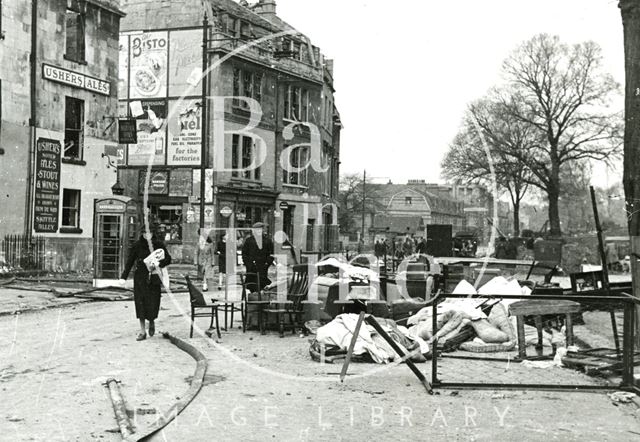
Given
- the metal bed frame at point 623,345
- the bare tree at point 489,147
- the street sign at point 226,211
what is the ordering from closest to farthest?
the metal bed frame at point 623,345
the street sign at point 226,211
the bare tree at point 489,147

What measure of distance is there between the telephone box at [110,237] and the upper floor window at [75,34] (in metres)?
9.17

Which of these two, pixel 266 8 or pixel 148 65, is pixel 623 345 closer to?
pixel 148 65

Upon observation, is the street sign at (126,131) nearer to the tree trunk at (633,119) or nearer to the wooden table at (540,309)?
the wooden table at (540,309)

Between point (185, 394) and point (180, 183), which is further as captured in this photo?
point (180, 183)

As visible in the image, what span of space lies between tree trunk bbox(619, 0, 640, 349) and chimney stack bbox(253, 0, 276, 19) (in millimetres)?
38958

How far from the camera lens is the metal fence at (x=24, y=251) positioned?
22.8 meters

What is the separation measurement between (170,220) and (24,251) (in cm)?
1427

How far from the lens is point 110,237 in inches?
805

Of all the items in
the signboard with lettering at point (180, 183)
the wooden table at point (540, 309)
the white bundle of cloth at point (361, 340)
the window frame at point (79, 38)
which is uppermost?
the window frame at point (79, 38)

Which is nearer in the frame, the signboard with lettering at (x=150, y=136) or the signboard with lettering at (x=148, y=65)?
the signboard with lettering at (x=150, y=136)

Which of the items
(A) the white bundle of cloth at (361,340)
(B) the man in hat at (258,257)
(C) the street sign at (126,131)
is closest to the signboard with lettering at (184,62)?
(C) the street sign at (126,131)

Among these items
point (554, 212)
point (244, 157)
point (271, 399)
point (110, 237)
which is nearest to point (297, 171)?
point (244, 157)

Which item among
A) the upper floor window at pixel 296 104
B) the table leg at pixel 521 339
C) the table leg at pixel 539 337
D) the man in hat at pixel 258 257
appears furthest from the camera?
the upper floor window at pixel 296 104

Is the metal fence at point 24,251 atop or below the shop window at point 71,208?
below
